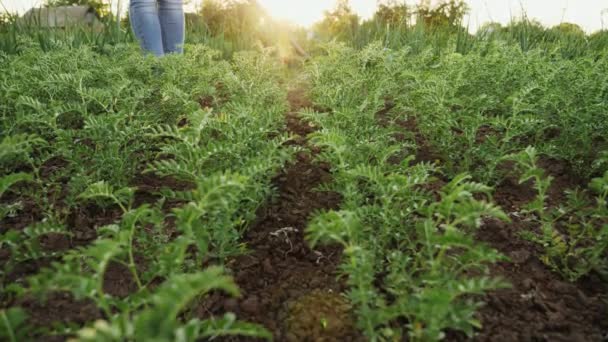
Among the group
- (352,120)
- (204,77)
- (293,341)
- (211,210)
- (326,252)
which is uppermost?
(204,77)

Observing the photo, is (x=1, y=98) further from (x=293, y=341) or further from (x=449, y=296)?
(x=449, y=296)

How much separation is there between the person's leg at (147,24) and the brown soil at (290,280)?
98.5 inches

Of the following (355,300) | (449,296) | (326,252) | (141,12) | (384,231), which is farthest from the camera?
(141,12)

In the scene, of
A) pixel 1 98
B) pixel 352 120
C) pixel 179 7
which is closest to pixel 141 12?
pixel 179 7

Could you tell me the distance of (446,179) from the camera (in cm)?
223

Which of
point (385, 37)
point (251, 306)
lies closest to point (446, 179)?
point (251, 306)

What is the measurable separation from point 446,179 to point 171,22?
3223mm

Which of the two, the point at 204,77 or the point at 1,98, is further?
the point at 204,77

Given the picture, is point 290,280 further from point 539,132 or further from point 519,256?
point 539,132

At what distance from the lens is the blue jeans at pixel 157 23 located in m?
3.83

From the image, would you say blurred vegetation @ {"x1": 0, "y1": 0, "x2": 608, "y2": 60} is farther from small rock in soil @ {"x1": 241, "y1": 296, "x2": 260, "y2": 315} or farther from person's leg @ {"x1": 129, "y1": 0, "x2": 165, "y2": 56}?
small rock in soil @ {"x1": 241, "y1": 296, "x2": 260, "y2": 315}

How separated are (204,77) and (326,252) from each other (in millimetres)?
1867

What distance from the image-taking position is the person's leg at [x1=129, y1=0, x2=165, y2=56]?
3.82 m

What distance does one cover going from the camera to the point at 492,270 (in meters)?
1.58
